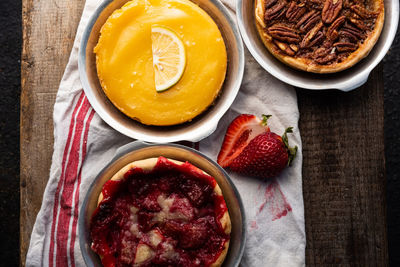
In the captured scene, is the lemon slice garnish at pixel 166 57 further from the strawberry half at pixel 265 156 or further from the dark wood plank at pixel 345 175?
the dark wood plank at pixel 345 175

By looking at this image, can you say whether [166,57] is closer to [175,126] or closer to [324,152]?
[175,126]

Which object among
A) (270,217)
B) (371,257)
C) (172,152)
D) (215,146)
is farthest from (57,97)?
(371,257)

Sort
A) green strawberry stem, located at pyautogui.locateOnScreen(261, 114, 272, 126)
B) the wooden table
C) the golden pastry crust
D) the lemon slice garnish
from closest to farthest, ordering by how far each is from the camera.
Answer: the golden pastry crust, the lemon slice garnish, green strawberry stem, located at pyautogui.locateOnScreen(261, 114, 272, 126), the wooden table

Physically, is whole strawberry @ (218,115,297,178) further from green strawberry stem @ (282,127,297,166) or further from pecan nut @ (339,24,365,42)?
pecan nut @ (339,24,365,42)

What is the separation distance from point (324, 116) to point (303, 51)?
349 mm

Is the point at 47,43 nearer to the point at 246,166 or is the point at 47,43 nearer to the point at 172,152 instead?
the point at 172,152

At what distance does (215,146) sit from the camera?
78.9 inches

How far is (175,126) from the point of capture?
1928mm

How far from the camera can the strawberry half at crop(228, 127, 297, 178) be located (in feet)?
6.10

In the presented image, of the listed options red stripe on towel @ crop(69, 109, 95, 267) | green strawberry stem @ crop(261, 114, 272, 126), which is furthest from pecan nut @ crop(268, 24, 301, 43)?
red stripe on towel @ crop(69, 109, 95, 267)

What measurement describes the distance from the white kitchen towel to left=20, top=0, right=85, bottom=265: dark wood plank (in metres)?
0.08

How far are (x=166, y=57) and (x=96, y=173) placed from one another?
26.5 inches

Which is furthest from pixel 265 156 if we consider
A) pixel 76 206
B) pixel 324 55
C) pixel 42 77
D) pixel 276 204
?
pixel 42 77

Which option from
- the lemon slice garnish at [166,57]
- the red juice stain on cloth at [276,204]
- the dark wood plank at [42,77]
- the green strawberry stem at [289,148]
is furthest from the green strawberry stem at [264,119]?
the dark wood plank at [42,77]
